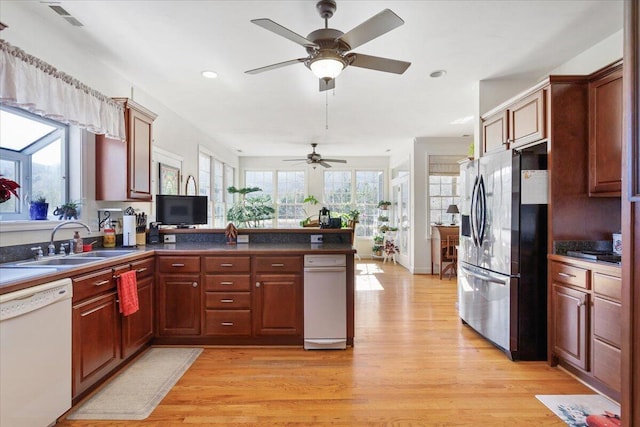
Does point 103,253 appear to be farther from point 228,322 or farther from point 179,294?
point 228,322

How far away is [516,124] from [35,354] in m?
3.92

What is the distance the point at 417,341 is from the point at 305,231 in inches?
62.3

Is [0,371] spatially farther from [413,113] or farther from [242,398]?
[413,113]

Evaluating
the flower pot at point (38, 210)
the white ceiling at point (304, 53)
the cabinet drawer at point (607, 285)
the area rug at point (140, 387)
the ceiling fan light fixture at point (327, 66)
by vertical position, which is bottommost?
the area rug at point (140, 387)

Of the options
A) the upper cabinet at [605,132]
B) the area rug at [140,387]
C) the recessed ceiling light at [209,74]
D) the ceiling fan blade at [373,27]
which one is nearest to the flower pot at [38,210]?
the area rug at [140,387]

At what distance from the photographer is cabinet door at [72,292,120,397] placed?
2.03 metres

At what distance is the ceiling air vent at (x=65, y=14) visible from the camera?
2.30 meters

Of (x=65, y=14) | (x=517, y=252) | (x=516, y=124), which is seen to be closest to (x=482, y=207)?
(x=517, y=252)

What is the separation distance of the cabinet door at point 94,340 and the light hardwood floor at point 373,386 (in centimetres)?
31

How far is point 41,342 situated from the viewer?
1738 mm

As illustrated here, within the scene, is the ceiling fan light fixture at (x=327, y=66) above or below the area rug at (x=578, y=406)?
above

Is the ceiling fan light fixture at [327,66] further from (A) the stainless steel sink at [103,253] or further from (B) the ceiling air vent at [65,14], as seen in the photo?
(A) the stainless steel sink at [103,253]

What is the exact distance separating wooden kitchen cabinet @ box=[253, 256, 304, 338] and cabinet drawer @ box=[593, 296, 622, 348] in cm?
222

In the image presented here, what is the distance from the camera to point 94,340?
2.19 meters
